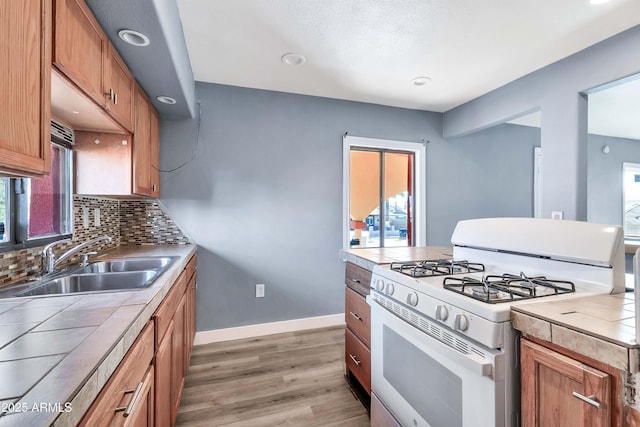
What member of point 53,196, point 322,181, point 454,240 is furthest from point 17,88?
point 322,181

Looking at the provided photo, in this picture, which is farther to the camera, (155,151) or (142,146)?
(155,151)

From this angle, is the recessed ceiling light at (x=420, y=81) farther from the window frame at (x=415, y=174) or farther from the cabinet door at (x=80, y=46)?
the cabinet door at (x=80, y=46)

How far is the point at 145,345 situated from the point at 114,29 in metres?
1.48

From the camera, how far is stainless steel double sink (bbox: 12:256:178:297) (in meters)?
1.32

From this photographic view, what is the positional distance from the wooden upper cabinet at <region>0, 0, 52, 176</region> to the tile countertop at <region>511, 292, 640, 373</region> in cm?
154

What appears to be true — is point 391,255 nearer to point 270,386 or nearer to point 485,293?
point 485,293

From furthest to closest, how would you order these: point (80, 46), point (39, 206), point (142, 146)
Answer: point (142, 146)
point (39, 206)
point (80, 46)

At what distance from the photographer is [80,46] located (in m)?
1.20

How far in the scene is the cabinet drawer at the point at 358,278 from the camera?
1.75m

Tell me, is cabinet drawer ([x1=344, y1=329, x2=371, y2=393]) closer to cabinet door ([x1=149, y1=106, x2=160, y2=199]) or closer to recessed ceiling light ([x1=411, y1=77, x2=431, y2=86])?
cabinet door ([x1=149, y1=106, x2=160, y2=199])

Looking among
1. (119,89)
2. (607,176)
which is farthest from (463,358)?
(607,176)

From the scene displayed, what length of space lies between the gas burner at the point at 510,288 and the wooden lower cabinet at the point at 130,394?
3.63ft

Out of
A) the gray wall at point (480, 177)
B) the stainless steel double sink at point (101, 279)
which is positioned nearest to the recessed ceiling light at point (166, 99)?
the stainless steel double sink at point (101, 279)

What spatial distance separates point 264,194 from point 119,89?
1.47 meters
